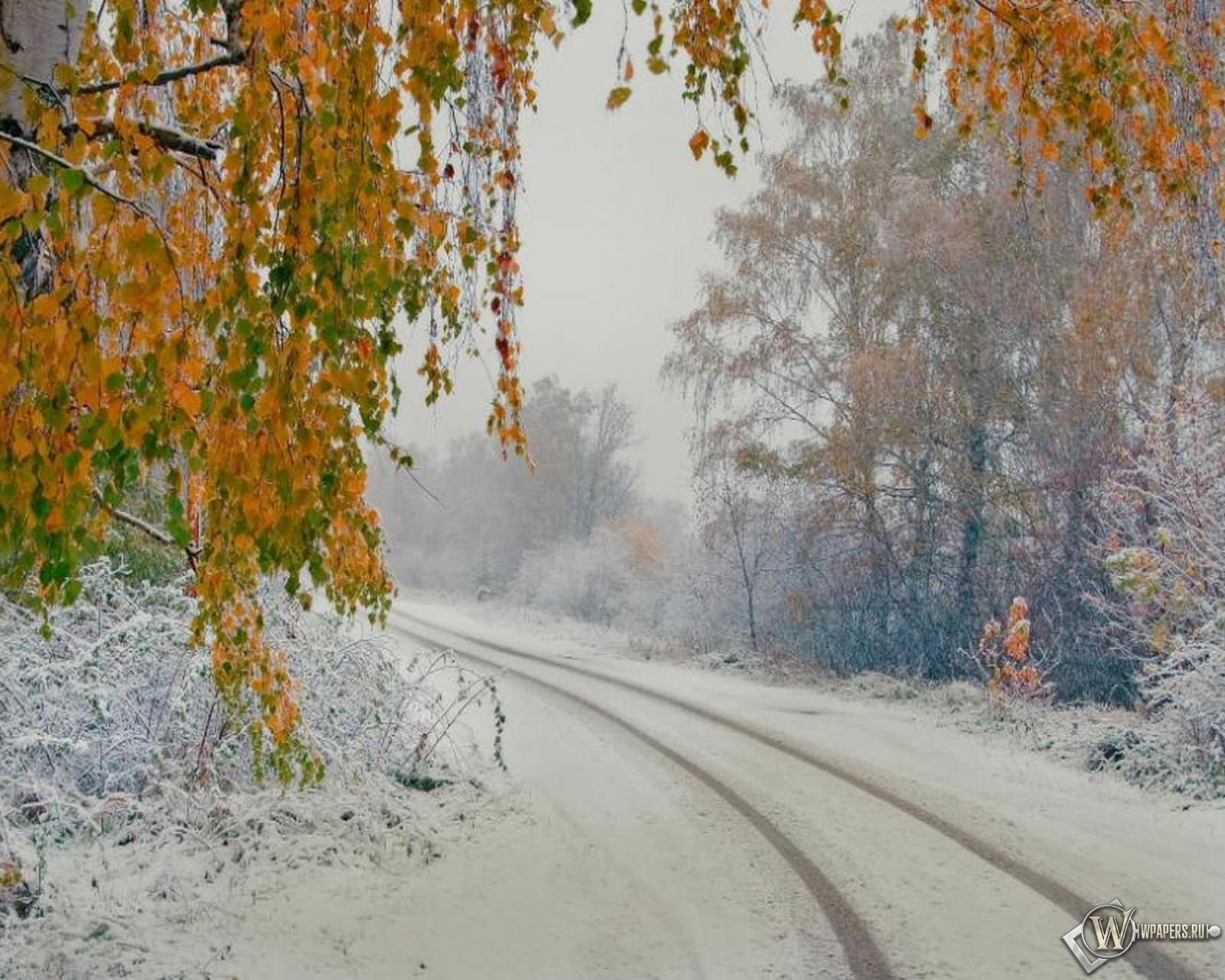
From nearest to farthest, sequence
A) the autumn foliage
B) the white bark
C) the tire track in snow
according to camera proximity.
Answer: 1. the white bark
2. the tire track in snow
3. the autumn foliage

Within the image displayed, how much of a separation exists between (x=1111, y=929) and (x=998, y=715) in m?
6.09

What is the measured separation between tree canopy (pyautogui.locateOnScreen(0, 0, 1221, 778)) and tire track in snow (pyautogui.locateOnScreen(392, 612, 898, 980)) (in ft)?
9.34

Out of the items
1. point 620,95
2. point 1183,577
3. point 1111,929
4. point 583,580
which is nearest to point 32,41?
point 620,95

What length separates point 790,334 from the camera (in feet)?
53.2

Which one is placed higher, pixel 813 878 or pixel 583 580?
pixel 583 580

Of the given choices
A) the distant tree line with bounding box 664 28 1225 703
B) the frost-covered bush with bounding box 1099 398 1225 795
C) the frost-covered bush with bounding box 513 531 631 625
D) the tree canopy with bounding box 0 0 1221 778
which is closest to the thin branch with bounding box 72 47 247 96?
the tree canopy with bounding box 0 0 1221 778

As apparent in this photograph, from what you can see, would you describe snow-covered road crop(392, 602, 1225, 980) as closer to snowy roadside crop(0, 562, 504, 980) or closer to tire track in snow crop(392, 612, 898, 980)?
tire track in snow crop(392, 612, 898, 980)

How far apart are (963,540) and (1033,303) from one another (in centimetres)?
371

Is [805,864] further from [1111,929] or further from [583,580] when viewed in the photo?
[583,580]

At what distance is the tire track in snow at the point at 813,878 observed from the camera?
4.11 meters

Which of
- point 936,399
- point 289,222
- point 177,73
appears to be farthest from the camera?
point 936,399

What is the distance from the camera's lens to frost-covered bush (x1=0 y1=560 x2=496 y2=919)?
547 centimetres

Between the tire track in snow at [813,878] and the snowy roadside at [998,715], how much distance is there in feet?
11.7

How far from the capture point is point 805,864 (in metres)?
5.36
